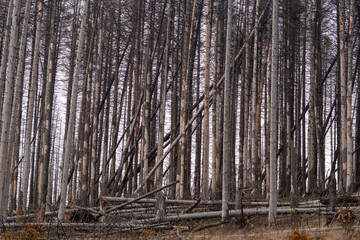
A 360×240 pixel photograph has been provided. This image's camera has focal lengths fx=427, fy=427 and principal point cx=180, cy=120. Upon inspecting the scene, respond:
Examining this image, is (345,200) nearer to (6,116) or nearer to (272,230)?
(272,230)

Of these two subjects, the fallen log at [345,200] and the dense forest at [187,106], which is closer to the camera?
the fallen log at [345,200]

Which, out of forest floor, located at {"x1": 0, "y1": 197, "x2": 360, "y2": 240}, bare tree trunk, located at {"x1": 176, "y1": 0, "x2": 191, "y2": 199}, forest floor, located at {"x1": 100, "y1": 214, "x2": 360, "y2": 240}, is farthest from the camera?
bare tree trunk, located at {"x1": 176, "y1": 0, "x2": 191, "y2": 199}

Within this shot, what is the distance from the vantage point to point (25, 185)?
41.7 ft

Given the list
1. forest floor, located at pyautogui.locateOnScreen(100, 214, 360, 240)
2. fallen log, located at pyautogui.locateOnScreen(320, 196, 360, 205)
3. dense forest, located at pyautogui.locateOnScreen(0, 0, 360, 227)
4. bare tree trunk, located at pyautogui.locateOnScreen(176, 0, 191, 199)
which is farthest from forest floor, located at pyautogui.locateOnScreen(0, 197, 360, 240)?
bare tree trunk, located at pyautogui.locateOnScreen(176, 0, 191, 199)

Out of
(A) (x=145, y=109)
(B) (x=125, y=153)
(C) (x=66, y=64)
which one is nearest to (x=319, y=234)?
(A) (x=145, y=109)

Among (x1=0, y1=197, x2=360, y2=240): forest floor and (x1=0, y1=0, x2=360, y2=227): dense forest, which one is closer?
(x1=0, y1=197, x2=360, y2=240): forest floor

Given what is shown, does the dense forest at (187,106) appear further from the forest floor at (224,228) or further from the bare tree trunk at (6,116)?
the forest floor at (224,228)

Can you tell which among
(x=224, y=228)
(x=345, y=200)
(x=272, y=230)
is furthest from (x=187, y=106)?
(x=272, y=230)

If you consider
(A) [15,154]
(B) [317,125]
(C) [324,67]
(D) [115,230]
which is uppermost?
(C) [324,67]

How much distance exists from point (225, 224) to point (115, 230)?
2138 millimetres

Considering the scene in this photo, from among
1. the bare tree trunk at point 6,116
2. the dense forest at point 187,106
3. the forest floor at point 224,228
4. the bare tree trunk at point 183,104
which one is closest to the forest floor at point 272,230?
the forest floor at point 224,228

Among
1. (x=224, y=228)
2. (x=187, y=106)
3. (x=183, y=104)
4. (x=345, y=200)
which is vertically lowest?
(x=224, y=228)

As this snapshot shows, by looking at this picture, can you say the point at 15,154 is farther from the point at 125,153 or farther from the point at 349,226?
the point at 349,226

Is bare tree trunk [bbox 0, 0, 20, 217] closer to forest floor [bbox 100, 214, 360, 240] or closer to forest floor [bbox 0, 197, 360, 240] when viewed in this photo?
forest floor [bbox 0, 197, 360, 240]
